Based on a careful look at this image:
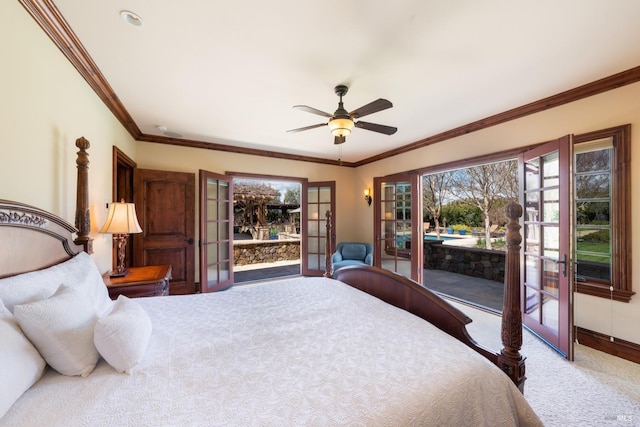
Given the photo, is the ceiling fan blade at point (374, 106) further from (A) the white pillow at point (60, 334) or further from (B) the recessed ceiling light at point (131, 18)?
(A) the white pillow at point (60, 334)

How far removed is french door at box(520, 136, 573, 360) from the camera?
2291 mm

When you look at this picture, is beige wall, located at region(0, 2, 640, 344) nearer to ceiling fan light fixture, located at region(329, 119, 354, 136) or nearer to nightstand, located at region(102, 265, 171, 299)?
nightstand, located at region(102, 265, 171, 299)

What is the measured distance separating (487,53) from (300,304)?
2386 millimetres

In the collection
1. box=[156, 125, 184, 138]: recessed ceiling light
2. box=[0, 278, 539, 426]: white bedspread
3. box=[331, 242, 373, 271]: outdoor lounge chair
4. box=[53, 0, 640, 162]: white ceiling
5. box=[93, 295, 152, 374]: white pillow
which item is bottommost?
box=[331, 242, 373, 271]: outdoor lounge chair

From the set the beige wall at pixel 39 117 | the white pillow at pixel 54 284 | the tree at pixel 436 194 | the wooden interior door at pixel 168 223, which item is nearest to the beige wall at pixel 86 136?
the beige wall at pixel 39 117

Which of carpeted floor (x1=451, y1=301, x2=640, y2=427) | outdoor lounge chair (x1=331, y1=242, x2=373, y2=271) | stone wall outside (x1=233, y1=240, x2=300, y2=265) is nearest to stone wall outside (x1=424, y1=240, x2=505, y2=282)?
outdoor lounge chair (x1=331, y1=242, x2=373, y2=271)

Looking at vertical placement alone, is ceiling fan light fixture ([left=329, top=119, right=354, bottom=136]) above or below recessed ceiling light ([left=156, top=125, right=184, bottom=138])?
below

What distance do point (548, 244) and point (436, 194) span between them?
17.4ft

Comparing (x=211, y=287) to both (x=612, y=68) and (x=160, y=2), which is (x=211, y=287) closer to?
(x=160, y=2)

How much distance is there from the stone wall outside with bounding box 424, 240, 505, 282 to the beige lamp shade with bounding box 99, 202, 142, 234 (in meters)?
5.96

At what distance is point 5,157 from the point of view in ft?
4.33

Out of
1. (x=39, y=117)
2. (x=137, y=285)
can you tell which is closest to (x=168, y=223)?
(x=137, y=285)

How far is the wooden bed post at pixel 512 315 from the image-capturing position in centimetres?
115

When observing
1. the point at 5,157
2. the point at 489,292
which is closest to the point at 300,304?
the point at 5,157
